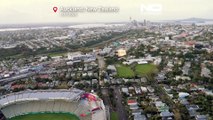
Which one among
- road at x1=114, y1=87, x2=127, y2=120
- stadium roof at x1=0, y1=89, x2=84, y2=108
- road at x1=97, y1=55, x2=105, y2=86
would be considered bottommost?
road at x1=114, y1=87, x2=127, y2=120

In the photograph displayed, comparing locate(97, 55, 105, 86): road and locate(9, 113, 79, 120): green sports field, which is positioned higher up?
locate(97, 55, 105, 86): road

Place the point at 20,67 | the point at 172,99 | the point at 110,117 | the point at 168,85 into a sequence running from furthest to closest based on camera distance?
1. the point at 20,67
2. the point at 168,85
3. the point at 172,99
4. the point at 110,117

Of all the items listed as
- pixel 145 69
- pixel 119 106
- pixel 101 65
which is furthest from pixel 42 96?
pixel 145 69

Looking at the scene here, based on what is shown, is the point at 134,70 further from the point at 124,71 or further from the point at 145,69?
the point at 145,69

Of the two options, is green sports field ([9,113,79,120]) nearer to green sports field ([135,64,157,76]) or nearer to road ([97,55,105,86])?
road ([97,55,105,86])

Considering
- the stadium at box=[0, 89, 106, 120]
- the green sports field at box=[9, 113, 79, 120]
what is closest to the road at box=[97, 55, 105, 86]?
the stadium at box=[0, 89, 106, 120]

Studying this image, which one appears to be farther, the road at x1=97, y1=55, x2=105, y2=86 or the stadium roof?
the road at x1=97, y1=55, x2=105, y2=86

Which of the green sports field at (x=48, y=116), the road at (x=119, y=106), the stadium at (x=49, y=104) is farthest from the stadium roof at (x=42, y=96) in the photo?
the road at (x=119, y=106)

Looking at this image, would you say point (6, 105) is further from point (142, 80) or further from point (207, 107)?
point (207, 107)

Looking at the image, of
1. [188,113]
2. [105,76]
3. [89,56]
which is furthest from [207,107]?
[89,56]
